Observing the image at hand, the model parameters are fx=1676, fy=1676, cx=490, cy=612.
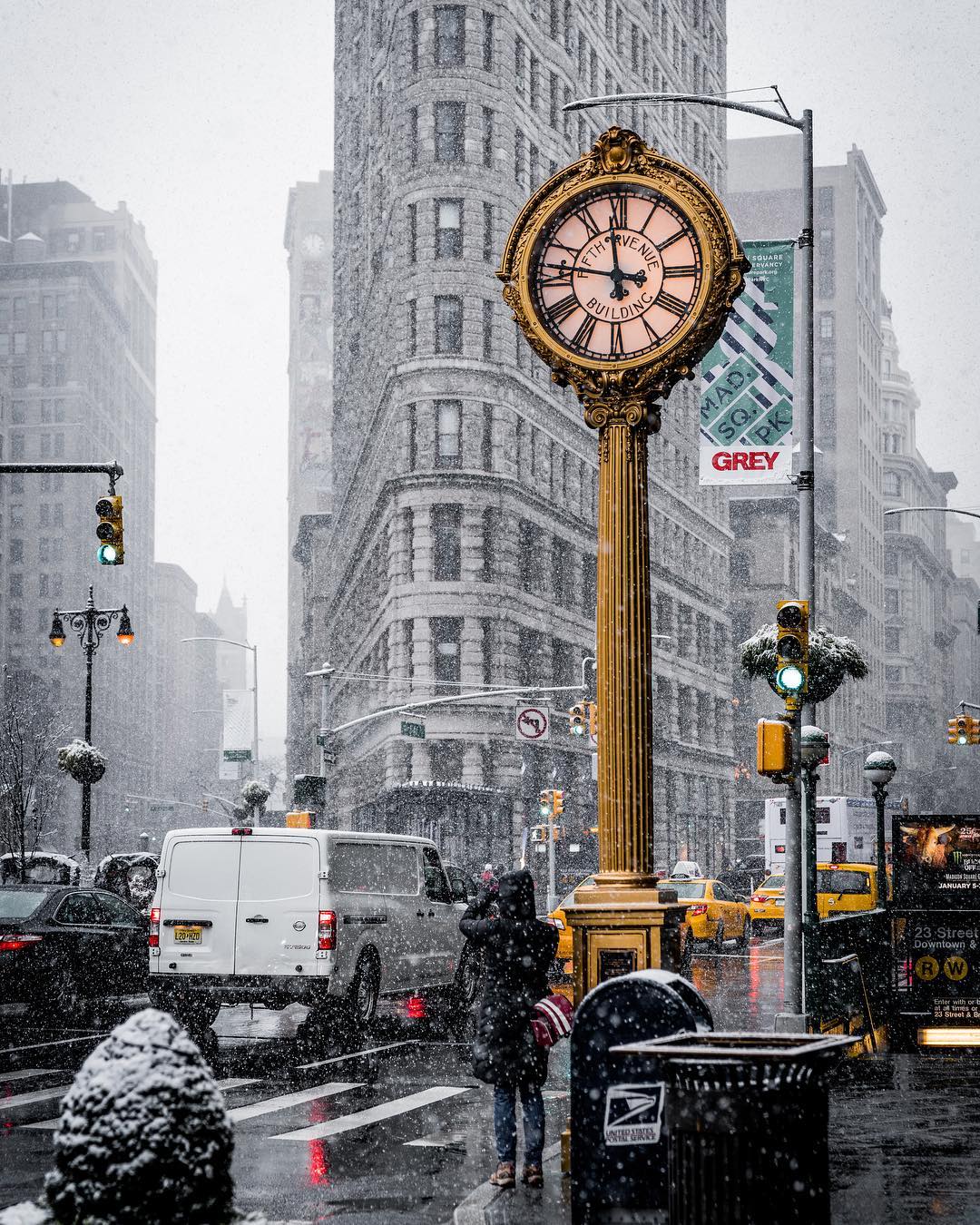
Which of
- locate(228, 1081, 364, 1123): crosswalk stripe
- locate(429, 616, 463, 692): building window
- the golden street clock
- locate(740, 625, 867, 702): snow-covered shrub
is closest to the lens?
the golden street clock

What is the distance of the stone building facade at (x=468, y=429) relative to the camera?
196ft

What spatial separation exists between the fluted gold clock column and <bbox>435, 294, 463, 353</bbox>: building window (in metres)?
51.2

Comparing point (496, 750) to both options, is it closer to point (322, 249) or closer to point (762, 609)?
point (762, 609)

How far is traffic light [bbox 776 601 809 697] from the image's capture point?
14664 millimetres

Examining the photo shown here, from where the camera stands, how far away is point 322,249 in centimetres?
19312

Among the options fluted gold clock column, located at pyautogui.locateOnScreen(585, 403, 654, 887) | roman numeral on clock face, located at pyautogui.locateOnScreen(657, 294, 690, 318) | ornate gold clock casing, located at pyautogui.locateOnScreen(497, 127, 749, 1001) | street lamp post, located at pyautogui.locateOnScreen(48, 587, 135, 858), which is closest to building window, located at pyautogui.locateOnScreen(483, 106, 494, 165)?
street lamp post, located at pyautogui.locateOnScreen(48, 587, 135, 858)

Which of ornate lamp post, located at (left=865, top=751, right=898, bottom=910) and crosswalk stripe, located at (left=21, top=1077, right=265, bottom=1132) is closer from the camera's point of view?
crosswalk stripe, located at (left=21, top=1077, right=265, bottom=1132)

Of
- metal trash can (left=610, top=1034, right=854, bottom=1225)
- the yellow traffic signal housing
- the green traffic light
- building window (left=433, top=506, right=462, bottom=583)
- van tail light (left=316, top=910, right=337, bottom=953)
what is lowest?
van tail light (left=316, top=910, right=337, bottom=953)

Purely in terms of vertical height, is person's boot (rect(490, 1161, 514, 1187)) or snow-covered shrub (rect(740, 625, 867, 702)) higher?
snow-covered shrub (rect(740, 625, 867, 702))

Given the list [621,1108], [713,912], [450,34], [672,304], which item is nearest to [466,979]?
[672,304]

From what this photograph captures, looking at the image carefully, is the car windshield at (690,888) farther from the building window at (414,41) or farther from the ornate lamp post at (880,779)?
the building window at (414,41)

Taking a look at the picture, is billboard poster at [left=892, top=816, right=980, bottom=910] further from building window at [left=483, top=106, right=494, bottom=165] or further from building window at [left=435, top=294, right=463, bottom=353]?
building window at [left=483, top=106, right=494, bottom=165]

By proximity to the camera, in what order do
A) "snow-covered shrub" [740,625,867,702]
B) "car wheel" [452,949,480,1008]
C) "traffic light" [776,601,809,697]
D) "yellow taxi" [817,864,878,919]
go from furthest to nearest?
"yellow taxi" [817,864,878,919]
"snow-covered shrub" [740,625,867,702]
"car wheel" [452,949,480,1008]
"traffic light" [776,601,809,697]

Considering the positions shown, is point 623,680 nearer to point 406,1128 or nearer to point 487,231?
point 406,1128
